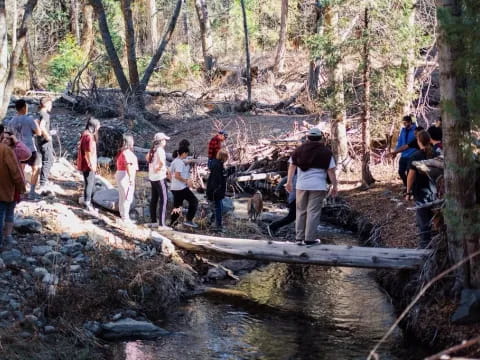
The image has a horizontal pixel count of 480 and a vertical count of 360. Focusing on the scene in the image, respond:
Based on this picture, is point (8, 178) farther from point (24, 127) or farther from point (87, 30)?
point (87, 30)

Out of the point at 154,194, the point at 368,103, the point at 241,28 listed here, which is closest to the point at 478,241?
the point at 154,194

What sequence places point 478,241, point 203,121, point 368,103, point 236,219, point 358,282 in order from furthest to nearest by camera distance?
point 203,121 → point 368,103 → point 236,219 → point 358,282 → point 478,241

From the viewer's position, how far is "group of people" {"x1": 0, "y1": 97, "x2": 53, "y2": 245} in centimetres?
806

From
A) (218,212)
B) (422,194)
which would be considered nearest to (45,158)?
(218,212)

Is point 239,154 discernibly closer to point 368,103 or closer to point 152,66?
point 368,103

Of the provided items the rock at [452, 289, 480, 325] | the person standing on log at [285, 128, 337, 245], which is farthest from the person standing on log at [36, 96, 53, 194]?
the rock at [452, 289, 480, 325]

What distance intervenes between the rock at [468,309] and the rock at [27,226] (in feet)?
19.1

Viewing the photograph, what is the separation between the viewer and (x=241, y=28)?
117ft

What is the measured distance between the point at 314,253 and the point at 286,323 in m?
1.04

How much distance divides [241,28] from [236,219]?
24.6 meters

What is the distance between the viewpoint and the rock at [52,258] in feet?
28.4

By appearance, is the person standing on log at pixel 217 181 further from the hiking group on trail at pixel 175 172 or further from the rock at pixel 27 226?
the rock at pixel 27 226

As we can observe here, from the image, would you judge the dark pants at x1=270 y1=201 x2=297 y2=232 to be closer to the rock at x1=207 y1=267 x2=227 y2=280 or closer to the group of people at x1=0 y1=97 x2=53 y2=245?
the rock at x1=207 y1=267 x2=227 y2=280

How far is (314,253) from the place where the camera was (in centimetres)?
896
